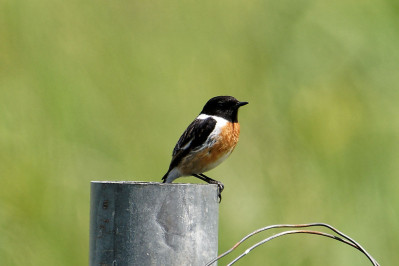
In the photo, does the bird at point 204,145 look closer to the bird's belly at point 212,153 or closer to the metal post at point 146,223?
the bird's belly at point 212,153

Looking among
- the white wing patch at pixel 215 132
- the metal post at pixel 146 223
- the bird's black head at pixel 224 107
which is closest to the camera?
the metal post at pixel 146 223

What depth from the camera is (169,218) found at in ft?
8.77

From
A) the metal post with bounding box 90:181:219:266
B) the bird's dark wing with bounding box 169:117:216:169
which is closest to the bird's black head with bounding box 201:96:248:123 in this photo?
the bird's dark wing with bounding box 169:117:216:169

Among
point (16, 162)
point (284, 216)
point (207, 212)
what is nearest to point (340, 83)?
point (284, 216)

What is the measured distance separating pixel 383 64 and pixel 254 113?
1.76m

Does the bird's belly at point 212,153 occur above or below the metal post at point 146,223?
above

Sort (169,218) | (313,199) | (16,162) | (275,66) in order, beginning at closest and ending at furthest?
(169,218) < (16,162) < (313,199) < (275,66)

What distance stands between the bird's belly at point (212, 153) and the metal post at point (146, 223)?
8.70ft

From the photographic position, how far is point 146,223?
265 centimetres

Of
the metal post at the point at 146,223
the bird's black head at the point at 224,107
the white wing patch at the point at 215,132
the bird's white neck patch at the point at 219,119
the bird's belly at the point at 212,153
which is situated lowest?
the metal post at the point at 146,223

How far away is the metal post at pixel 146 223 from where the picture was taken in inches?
104

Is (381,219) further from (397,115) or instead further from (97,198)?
(97,198)

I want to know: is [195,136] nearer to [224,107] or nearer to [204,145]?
[204,145]

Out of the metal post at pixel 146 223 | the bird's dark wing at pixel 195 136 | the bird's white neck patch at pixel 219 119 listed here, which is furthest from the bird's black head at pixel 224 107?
the metal post at pixel 146 223
